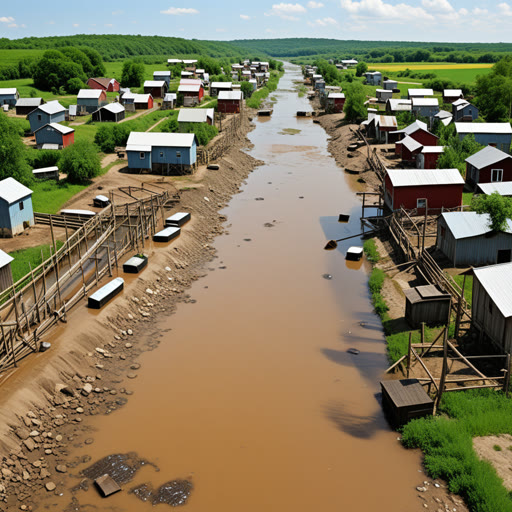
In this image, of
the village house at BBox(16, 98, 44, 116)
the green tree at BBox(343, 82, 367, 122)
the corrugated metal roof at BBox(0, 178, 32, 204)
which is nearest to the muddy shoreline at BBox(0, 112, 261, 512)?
the corrugated metal roof at BBox(0, 178, 32, 204)

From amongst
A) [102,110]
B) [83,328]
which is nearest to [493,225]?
[83,328]

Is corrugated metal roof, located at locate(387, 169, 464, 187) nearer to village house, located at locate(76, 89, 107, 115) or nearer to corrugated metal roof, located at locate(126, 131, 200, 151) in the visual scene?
corrugated metal roof, located at locate(126, 131, 200, 151)

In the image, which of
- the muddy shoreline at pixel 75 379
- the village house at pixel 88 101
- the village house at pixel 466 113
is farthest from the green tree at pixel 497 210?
the village house at pixel 88 101

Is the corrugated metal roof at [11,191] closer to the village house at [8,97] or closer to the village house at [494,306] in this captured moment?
the village house at [494,306]

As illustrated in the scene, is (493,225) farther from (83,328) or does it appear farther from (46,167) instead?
(46,167)

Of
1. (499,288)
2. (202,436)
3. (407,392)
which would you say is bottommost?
(202,436)

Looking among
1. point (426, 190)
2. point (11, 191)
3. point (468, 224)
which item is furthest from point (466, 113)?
point (11, 191)
